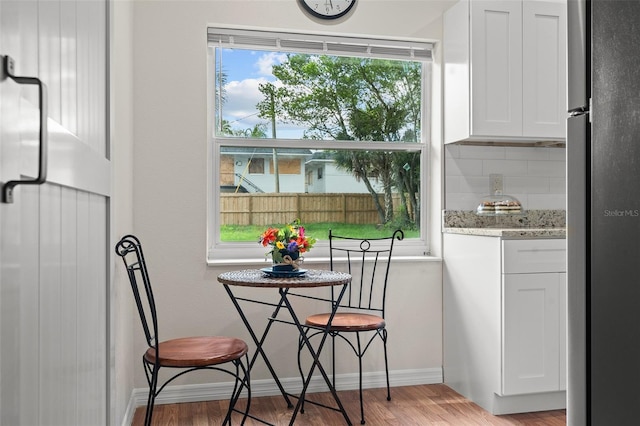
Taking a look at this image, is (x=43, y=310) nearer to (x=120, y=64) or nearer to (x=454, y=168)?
(x=120, y=64)

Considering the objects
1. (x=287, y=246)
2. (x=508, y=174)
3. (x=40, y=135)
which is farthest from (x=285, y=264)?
(x=40, y=135)

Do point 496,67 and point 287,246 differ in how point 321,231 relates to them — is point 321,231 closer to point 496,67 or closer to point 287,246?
point 287,246

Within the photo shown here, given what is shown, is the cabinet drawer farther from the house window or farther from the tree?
the house window

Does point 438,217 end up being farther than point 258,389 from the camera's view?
Yes

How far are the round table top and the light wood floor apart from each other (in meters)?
0.75

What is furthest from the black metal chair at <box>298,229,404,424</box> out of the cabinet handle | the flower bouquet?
the cabinet handle

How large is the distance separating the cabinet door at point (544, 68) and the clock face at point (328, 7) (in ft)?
3.46

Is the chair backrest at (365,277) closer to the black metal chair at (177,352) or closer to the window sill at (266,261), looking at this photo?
the window sill at (266,261)

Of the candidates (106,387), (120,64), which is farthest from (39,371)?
(120,64)

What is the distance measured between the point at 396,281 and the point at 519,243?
84 centimetres

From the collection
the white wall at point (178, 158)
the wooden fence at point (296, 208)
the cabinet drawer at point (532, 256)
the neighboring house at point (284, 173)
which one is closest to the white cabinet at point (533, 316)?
the cabinet drawer at point (532, 256)

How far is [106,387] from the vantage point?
190 cm

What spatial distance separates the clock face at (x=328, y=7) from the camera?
343cm

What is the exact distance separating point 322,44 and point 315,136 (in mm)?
571
